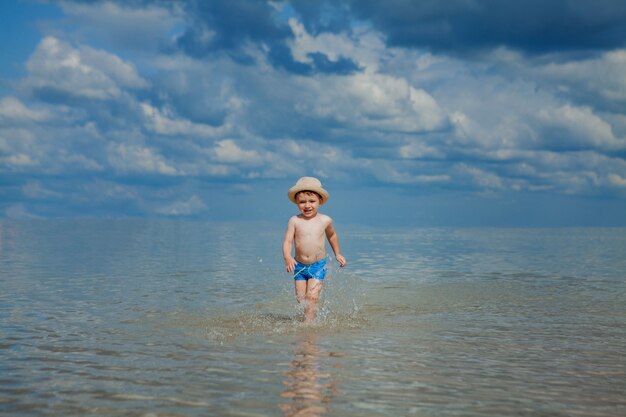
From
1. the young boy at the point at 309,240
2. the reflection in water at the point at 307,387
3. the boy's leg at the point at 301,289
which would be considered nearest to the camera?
the reflection in water at the point at 307,387

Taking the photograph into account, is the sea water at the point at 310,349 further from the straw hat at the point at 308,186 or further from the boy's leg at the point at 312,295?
the straw hat at the point at 308,186

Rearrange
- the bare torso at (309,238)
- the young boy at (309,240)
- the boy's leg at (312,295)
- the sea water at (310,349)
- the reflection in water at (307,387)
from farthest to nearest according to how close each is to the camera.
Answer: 1. the bare torso at (309,238)
2. the young boy at (309,240)
3. the boy's leg at (312,295)
4. the sea water at (310,349)
5. the reflection in water at (307,387)

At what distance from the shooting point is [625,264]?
22.3 meters

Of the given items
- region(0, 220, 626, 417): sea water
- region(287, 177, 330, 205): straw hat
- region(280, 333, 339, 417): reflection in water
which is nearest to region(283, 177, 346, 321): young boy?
region(287, 177, 330, 205): straw hat

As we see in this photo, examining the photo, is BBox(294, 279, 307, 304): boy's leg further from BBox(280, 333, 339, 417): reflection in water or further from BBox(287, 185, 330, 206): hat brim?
BBox(280, 333, 339, 417): reflection in water

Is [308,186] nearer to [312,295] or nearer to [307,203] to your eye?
[307,203]

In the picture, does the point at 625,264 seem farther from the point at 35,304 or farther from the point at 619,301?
the point at 35,304

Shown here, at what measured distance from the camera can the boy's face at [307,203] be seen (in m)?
10.2

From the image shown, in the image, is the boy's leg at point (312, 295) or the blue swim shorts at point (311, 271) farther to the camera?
the blue swim shorts at point (311, 271)

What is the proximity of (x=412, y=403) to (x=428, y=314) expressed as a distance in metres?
5.57

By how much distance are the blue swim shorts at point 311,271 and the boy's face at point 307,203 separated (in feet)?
2.60

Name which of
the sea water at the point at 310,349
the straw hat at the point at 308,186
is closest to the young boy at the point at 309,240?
the straw hat at the point at 308,186

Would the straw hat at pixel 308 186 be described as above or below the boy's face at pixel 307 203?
above

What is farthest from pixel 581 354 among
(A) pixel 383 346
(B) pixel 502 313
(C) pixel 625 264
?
(C) pixel 625 264
